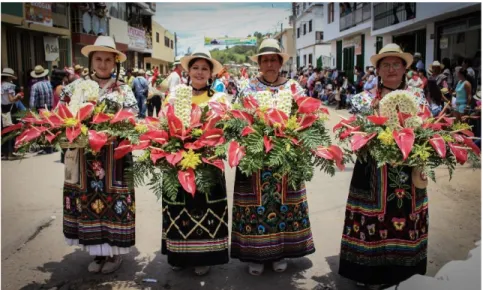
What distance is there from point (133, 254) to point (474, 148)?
2695 millimetres

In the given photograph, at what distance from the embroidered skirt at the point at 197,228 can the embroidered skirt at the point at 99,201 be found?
0.32m

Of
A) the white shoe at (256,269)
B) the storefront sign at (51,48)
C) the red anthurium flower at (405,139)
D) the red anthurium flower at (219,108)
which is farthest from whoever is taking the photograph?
the storefront sign at (51,48)

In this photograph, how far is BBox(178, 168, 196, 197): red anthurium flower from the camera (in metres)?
2.68

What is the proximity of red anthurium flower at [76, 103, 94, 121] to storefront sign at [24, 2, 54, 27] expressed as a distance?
12.1 metres

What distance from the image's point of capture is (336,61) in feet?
96.0

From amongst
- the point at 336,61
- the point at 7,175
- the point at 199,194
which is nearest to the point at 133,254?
the point at 199,194

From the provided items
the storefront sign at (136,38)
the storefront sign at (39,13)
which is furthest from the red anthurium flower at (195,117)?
the storefront sign at (136,38)

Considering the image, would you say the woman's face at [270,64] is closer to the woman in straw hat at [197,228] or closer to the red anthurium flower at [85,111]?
the woman in straw hat at [197,228]

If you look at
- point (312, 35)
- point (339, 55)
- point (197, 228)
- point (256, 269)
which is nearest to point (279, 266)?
point (256, 269)

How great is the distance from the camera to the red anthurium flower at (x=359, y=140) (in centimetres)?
279

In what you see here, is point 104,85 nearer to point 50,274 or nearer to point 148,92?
point 50,274

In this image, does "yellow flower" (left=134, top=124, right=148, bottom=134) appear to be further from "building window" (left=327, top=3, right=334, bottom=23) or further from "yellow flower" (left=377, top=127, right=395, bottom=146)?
"building window" (left=327, top=3, right=334, bottom=23)

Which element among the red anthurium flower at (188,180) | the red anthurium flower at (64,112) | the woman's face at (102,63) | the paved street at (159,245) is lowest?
the paved street at (159,245)

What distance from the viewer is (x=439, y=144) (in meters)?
2.71
